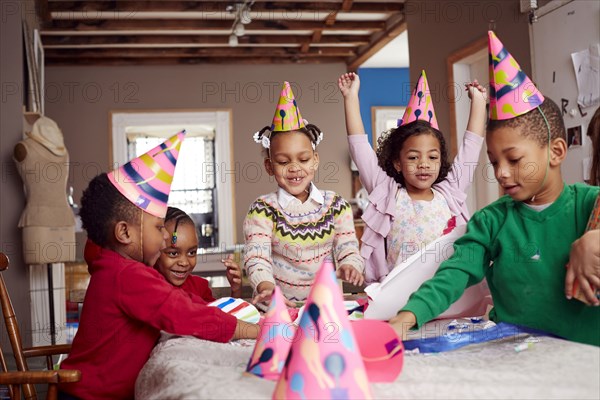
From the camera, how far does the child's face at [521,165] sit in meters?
1.03

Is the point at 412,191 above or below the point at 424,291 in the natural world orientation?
above

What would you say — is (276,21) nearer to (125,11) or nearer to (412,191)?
(125,11)

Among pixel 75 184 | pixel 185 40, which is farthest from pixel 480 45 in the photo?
pixel 75 184

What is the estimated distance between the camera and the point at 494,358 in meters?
0.88

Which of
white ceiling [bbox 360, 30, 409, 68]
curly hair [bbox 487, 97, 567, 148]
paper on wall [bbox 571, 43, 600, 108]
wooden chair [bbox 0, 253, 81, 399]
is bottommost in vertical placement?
wooden chair [bbox 0, 253, 81, 399]

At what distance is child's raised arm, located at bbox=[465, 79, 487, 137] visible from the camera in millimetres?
1869

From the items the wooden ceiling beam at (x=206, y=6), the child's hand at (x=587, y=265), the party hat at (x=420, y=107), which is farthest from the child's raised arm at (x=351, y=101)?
the wooden ceiling beam at (x=206, y=6)

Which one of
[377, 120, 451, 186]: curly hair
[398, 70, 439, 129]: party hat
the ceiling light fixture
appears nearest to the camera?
[377, 120, 451, 186]: curly hair

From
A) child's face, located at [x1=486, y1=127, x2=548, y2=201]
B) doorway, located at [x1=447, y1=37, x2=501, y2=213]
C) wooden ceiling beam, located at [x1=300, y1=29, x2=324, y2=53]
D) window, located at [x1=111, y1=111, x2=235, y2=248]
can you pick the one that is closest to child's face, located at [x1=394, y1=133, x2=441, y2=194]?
child's face, located at [x1=486, y1=127, x2=548, y2=201]

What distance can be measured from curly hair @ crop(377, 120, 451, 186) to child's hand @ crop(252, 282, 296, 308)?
22.1 inches

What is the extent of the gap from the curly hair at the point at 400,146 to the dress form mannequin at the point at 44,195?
7.63 feet

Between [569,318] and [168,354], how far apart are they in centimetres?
62

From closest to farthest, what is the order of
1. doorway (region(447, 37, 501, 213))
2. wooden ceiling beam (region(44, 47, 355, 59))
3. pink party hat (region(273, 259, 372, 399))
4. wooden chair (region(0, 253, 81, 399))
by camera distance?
pink party hat (region(273, 259, 372, 399)) → wooden chair (region(0, 253, 81, 399)) → doorway (region(447, 37, 501, 213)) → wooden ceiling beam (region(44, 47, 355, 59))

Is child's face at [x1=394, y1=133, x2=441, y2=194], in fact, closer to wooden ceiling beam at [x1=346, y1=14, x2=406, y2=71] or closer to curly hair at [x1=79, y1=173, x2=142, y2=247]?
curly hair at [x1=79, y1=173, x2=142, y2=247]
